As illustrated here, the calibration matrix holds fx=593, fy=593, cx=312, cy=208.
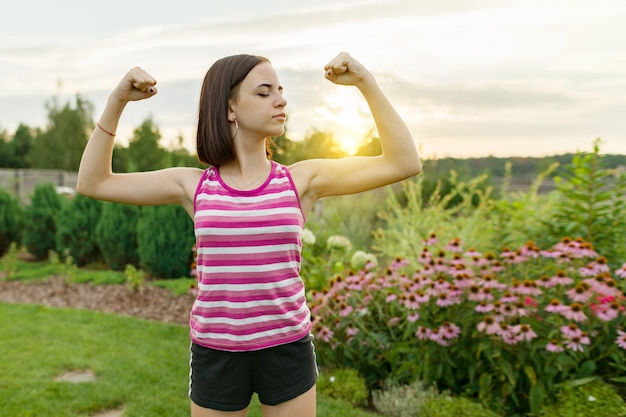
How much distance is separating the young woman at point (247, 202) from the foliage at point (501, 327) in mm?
1688

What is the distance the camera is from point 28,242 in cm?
957

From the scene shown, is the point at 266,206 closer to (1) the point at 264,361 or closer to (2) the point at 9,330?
(1) the point at 264,361

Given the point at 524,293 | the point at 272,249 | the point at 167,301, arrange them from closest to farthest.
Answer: the point at 272,249 → the point at 524,293 → the point at 167,301

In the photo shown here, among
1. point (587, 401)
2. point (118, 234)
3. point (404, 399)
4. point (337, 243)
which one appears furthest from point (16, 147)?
point (587, 401)

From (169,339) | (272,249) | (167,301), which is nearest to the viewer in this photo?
(272,249)

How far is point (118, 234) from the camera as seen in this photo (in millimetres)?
8375

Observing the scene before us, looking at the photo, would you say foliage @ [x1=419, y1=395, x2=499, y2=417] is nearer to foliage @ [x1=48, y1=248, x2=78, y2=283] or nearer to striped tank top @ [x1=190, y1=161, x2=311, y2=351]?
striped tank top @ [x1=190, y1=161, x2=311, y2=351]

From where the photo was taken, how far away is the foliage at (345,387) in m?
3.62

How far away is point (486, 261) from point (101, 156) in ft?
7.92

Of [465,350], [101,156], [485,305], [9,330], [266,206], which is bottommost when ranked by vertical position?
[9,330]

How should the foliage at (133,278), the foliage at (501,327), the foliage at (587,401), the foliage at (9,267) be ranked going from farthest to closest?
the foliage at (9,267), the foliage at (133,278), the foliage at (501,327), the foliage at (587,401)

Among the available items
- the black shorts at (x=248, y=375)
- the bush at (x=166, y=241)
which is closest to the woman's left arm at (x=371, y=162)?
the black shorts at (x=248, y=375)

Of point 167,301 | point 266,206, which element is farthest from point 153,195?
point 167,301

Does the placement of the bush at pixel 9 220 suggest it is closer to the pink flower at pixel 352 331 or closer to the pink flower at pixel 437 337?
the pink flower at pixel 352 331
